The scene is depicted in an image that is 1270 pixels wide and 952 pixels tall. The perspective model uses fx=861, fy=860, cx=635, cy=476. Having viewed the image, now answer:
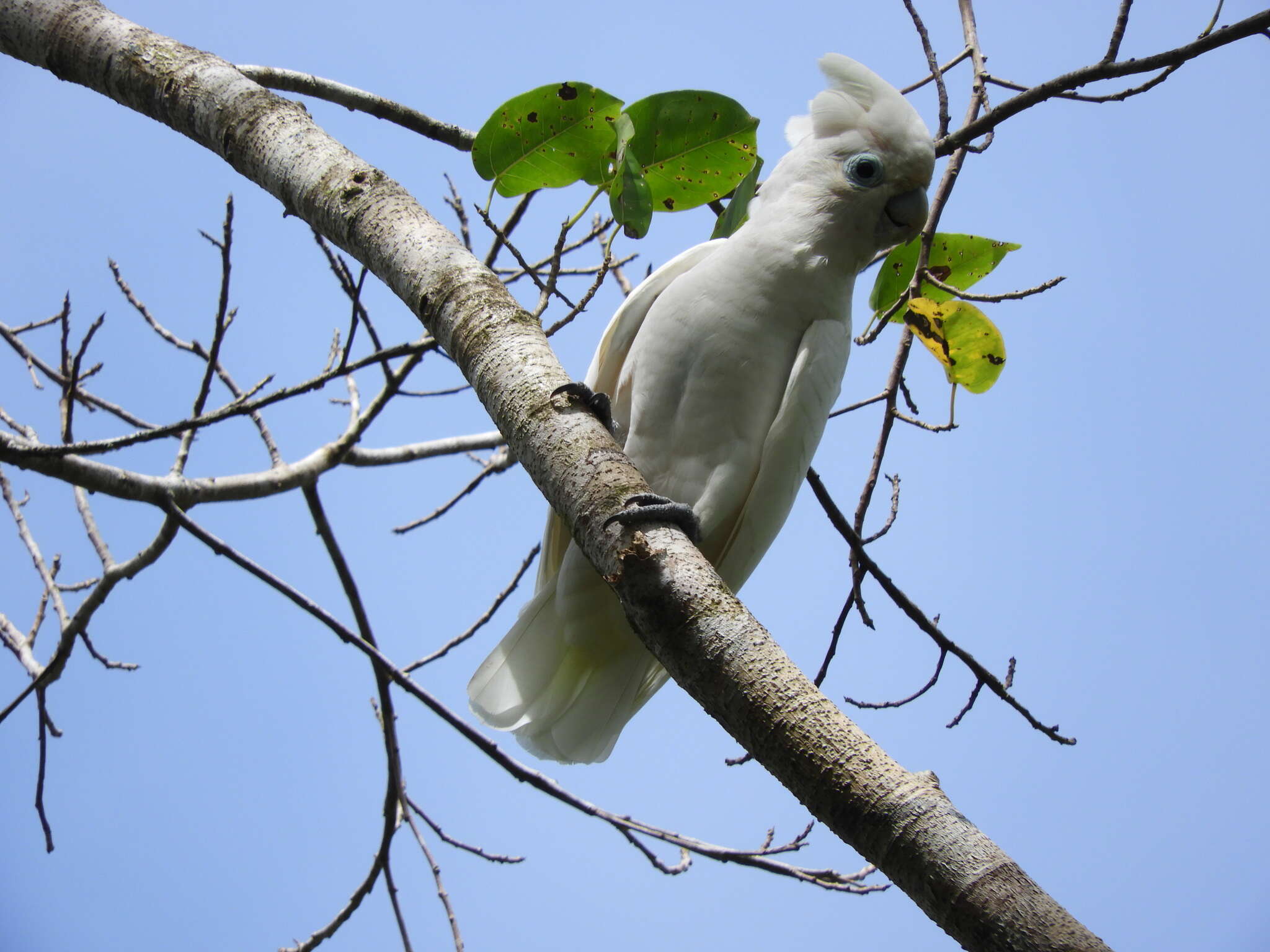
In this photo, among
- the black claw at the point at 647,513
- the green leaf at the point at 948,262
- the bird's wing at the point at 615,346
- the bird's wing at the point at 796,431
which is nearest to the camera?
the black claw at the point at 647,513

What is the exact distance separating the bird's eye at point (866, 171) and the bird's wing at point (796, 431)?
0.33 metres

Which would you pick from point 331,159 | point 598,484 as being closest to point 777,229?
point 331,159

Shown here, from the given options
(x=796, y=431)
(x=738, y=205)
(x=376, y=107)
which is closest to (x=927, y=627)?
(x=796, y=431)

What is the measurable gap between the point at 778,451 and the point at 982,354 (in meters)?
0.50

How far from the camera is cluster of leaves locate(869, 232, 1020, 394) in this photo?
1.72 meters

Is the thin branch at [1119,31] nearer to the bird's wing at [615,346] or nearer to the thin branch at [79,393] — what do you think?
the bird's wing at [615,346]

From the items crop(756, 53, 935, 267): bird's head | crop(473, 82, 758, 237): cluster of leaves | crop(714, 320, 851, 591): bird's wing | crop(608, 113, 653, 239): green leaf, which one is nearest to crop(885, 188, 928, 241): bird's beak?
crop(756, 53, 935, 267): bird's head

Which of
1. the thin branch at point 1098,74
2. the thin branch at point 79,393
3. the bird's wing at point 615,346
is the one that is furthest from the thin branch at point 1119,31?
the thin branch at point 79,393

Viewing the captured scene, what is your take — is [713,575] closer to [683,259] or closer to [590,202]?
[590,202]

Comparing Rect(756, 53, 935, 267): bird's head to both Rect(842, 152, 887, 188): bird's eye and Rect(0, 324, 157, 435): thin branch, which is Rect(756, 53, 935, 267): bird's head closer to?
Rect(842, 152, 887, 188): bird's eye

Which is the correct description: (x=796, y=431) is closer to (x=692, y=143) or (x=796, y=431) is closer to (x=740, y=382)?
(x=740, y=382)

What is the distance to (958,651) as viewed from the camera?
204 centimetres

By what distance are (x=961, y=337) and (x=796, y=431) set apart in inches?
17.1

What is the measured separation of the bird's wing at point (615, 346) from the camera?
7.36 ft
